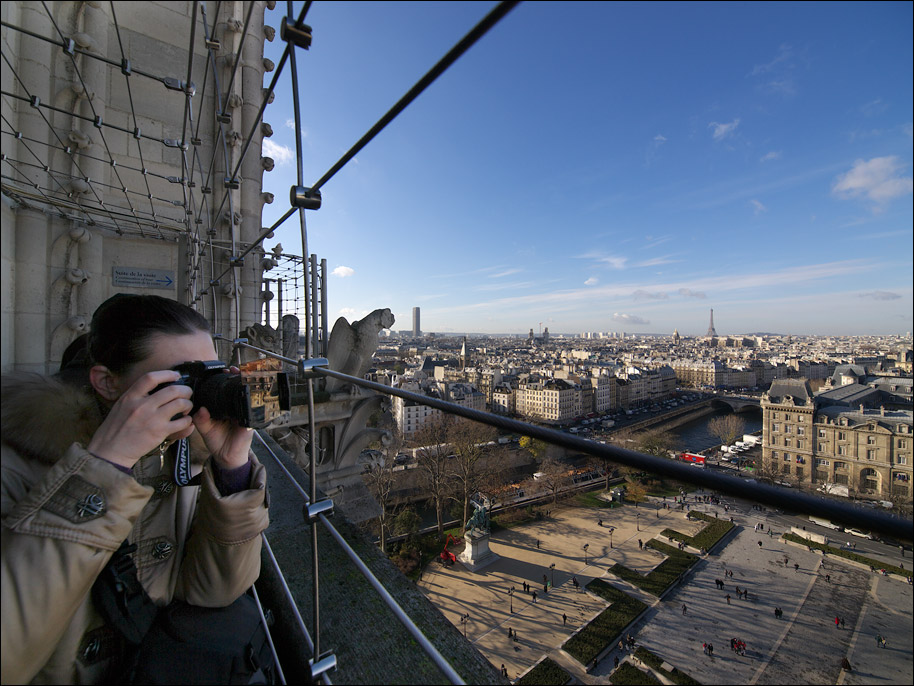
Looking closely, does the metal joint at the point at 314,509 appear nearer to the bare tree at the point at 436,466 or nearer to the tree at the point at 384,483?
the tree at the point at 384,483

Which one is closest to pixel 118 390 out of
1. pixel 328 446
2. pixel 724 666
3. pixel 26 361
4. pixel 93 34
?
pixel 328 446

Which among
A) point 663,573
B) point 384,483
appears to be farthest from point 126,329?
point 663,573

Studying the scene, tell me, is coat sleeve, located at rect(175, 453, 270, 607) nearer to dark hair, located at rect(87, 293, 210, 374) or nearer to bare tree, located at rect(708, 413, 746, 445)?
dark hair, located at rect(87, 293, 210, 374)

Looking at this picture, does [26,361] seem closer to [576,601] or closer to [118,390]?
[118,390]

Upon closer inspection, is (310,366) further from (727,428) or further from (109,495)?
(727,428)

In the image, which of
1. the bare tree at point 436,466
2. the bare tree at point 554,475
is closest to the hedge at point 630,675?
the bare tree at point 436,466

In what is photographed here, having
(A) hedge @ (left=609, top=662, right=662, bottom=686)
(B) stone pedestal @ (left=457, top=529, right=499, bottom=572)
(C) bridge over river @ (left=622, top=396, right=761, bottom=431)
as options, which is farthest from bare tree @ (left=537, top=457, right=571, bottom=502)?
(A) hedge @ (left=609, top=662, right=662, bottom=686)
